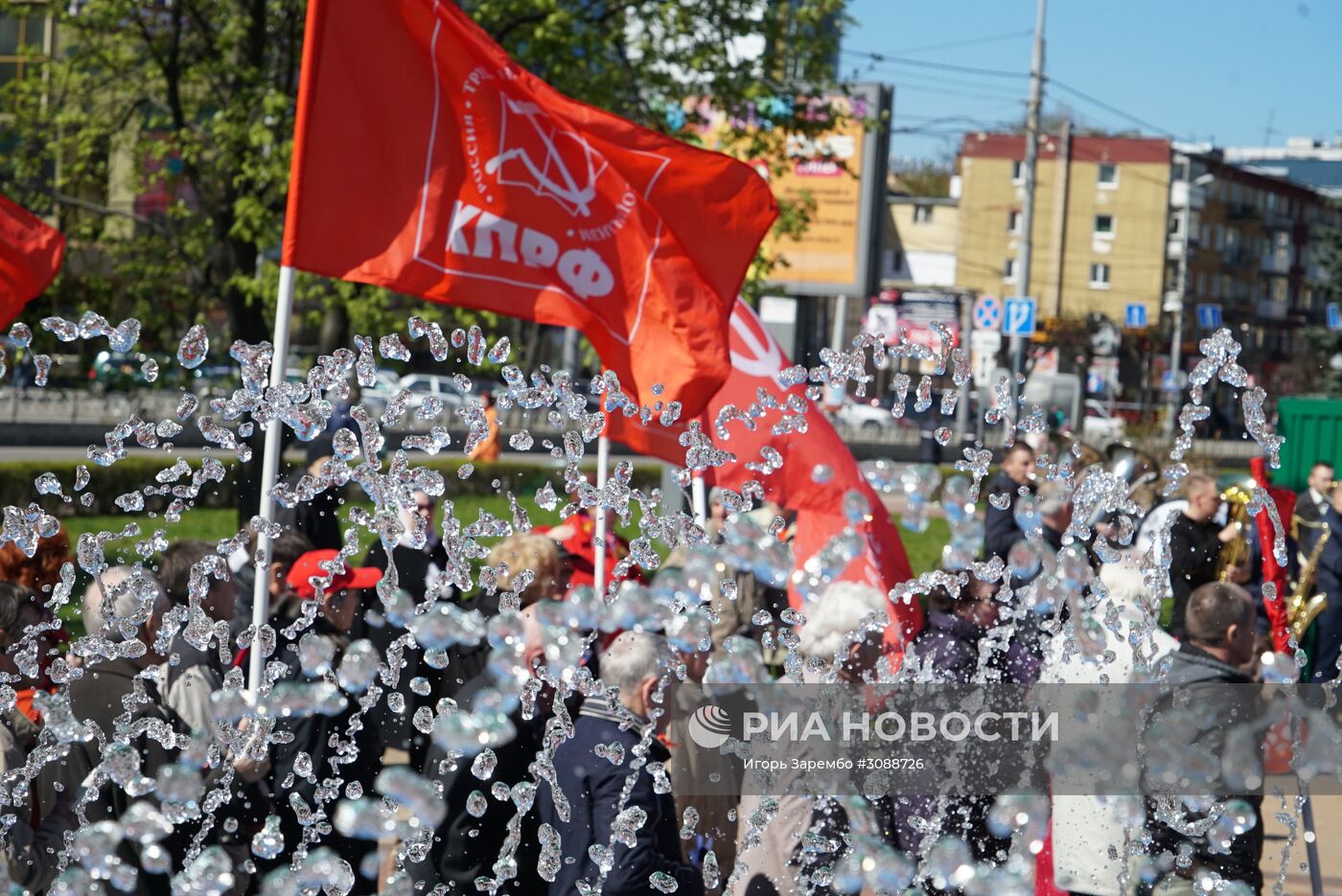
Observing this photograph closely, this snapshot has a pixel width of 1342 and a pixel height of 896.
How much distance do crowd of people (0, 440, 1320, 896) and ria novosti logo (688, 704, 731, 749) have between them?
3 cm

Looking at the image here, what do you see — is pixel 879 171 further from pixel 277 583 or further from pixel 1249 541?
pixel 277 583

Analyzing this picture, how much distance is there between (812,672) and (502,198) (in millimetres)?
2570

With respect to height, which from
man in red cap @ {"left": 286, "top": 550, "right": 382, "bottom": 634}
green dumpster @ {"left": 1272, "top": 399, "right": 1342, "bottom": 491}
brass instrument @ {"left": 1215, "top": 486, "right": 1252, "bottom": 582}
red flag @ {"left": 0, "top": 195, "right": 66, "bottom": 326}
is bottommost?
man in red cap @ {"left": 286, "top": 550, "right": 382, "bottom": 634}

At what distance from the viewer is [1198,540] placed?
7.44m

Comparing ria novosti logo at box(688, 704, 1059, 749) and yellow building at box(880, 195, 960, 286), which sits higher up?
yellow building at box(880, 195, 960, 286)

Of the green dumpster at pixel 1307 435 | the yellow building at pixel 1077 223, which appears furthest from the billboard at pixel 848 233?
the yellow building at pixel 1077 223

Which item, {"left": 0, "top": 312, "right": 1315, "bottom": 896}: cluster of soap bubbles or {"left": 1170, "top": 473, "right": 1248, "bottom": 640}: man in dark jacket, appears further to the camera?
{"left": 1170, "top": 473, "right": 1248, "bottom": 640}: man in dark jacket

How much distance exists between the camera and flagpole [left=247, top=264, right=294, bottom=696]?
4523 mm

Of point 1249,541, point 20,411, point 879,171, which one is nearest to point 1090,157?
point 879,171

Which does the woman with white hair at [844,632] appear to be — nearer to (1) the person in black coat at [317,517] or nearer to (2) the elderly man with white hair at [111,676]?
(2) the elderly man with white hair at [111,676]

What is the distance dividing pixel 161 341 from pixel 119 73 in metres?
3.03

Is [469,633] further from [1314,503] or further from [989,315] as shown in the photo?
[989,315]

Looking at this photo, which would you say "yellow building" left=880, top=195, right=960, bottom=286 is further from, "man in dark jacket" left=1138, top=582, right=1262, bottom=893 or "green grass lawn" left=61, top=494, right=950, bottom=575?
"man in dark jacket" left=1138, top=582, right=1262, bottom=893

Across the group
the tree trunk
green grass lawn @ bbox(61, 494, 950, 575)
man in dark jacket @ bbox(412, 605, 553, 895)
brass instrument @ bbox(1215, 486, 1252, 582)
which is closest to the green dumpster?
green grass lawn @ bbox(61, 494, 950, 575)
